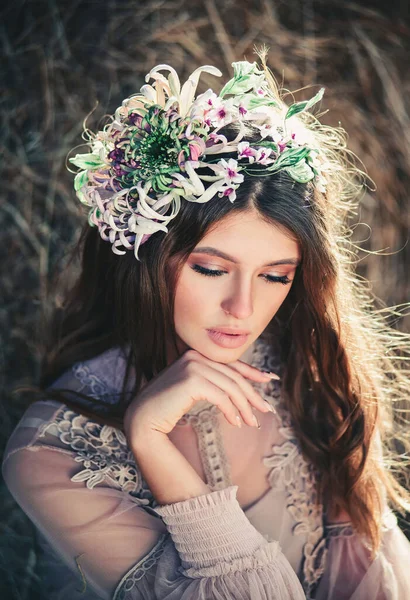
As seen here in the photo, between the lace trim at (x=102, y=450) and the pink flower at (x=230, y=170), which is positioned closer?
the pink flower at (x=230, y=170)

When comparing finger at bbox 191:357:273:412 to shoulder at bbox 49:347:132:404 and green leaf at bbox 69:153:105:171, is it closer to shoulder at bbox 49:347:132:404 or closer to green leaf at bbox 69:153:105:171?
shoulder at bbox 49:347:132:404

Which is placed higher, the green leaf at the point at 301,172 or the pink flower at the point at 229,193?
the green leaf at the point at 301,172

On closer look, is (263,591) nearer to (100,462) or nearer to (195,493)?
(195,493)

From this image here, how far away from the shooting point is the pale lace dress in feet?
4.49

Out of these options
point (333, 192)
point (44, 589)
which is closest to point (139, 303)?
point (333, 192)

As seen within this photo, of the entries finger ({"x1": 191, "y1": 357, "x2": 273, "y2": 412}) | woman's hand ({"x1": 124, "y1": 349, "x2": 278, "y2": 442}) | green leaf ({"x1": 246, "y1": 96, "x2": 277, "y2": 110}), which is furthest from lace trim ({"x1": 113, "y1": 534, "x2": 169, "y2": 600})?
green leaf ({"x1": 246, "y1": 96, "x2": 277, "y2": 110})

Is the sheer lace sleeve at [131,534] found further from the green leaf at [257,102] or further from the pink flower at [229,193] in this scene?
the green leaf at [257,102]

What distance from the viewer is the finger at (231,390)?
1.43 meters

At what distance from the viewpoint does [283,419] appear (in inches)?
70.4

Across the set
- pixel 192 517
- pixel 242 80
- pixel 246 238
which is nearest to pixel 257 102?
pixel 242 80

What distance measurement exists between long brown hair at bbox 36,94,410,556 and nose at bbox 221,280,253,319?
0.40 ft

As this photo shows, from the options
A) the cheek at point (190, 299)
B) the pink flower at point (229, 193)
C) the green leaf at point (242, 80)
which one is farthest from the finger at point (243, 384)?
the green leaf at point (242, 80)

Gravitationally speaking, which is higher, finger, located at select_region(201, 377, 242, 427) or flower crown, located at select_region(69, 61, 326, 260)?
flower crown, located at select_region(69, 61, 326, 260)

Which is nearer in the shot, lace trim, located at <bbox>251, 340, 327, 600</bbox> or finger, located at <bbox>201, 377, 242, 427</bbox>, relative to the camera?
finger, located at <bbox>201, 377, 242, 427</bbox>
